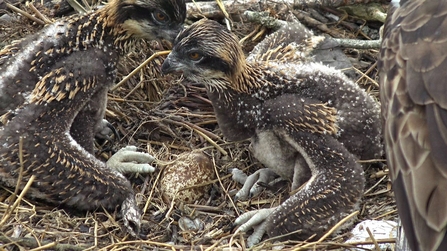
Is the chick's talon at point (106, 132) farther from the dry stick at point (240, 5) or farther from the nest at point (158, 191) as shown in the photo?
the dry stick at point (240, 5)

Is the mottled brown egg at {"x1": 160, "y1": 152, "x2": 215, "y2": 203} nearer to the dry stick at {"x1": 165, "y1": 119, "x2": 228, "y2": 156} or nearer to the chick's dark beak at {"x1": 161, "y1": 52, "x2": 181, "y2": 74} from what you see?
the dry stick at {"x1": 165, "y1": 119, "x2": 228, "y2": 156}

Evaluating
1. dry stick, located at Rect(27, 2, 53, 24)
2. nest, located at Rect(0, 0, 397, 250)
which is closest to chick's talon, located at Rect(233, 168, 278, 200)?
nest, located at Rect(0, 0, 397, 250)

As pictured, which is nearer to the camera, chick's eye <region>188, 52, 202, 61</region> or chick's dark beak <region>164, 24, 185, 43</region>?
chick's eye <region>188, 52, 202, 61</region>

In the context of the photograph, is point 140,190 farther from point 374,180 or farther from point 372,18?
point 372,18

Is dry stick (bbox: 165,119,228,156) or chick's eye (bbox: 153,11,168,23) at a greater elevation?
chick's eye (bbox: 153,11,168,23)

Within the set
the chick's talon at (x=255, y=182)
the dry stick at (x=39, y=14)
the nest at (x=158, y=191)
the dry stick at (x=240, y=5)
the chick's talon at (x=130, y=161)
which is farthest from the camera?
the dry stick at (x=240, y=5)

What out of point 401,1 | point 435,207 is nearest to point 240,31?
point 401,1

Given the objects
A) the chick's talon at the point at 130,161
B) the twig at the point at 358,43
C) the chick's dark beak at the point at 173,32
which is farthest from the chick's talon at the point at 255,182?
the twig at the point at 358,43
